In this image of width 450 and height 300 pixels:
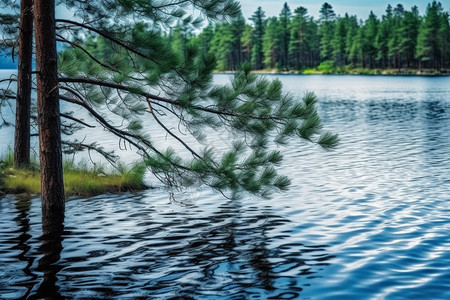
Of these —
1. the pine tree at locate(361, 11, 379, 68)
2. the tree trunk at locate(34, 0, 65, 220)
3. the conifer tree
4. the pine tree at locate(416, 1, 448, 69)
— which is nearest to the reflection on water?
the conifer tree

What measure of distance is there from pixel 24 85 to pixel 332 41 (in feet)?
356

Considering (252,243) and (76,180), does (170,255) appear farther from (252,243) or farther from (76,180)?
(76,180)

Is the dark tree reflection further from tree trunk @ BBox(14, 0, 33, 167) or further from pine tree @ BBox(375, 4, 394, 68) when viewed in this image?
pine tree @ BBox(375, 4, 394, 68)

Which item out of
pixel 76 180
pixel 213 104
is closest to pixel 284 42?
pixel 76 180

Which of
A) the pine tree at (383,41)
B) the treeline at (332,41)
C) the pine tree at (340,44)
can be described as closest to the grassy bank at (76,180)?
the treeline at (332,41)

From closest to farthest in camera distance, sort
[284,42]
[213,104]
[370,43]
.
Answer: [213,104]
[370,43]
[284,42]

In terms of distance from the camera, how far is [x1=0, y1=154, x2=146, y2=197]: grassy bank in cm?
1262

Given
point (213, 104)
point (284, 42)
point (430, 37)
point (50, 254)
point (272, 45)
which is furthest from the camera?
point (284, 42)

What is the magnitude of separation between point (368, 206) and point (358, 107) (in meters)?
30.8

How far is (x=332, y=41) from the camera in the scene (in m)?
116

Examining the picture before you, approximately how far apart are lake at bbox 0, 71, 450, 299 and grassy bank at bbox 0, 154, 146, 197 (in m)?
0.61

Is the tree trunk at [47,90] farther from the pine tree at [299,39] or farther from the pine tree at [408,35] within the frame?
the pine tree at [299,39]

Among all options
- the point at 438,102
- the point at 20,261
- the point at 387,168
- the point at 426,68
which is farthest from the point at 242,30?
the point at 20,261

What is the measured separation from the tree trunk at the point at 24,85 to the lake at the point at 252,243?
1.44 meters
